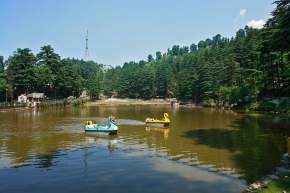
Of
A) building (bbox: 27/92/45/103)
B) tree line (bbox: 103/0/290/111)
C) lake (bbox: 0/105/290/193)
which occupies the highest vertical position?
tree line (bbox: 103/0/290/111)

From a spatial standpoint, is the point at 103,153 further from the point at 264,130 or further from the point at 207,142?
the point at 264,130

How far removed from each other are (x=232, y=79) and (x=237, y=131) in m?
58.0

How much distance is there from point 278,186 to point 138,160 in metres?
11.7

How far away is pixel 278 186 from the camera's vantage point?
1675 centimetres

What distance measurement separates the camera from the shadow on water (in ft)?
77.0

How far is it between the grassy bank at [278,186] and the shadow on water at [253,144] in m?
2.95

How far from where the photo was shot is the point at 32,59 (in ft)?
→ 352

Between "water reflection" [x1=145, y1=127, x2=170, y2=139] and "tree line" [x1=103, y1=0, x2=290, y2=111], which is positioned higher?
"tree line" [x1=103, y1=0, x2=290, y2=111]

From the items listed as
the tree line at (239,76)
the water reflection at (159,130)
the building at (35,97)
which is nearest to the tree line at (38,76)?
the building at (35,97)

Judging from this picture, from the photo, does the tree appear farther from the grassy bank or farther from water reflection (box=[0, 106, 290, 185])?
the grassy bank

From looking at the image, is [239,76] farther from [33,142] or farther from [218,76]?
[33,142]

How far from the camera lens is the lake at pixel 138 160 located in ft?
64.7

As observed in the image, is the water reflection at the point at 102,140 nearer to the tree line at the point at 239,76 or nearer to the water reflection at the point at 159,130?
the water reflection at the point at 159,130

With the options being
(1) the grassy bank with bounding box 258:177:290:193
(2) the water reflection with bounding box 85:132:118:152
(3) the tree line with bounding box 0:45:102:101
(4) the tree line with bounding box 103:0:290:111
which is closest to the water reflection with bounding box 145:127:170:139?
(2) the water reflection with bounding box 85:132:118:152
